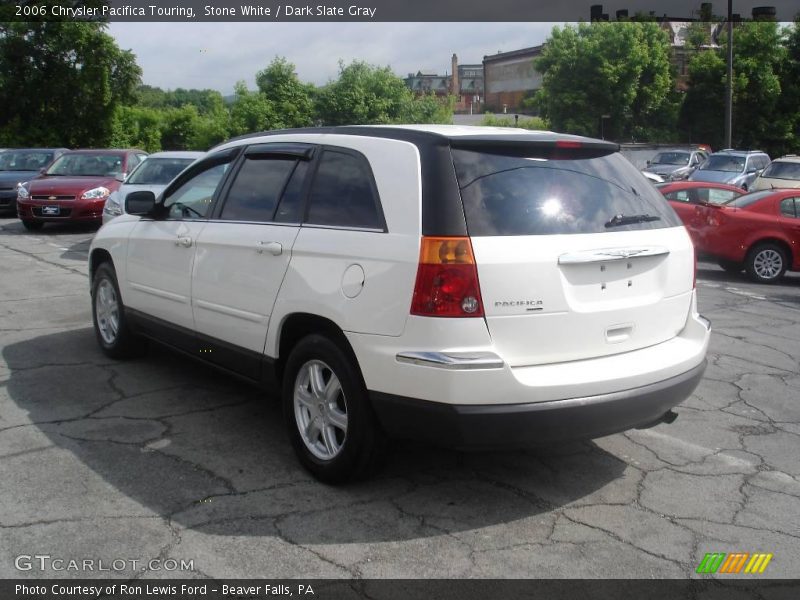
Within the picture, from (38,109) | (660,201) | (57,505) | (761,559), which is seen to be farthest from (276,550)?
(38,109)

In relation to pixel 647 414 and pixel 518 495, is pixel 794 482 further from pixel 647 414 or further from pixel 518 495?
pixel 518 495

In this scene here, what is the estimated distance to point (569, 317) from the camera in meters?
3.80

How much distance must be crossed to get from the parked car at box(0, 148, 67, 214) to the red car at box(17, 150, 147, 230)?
2.80 m

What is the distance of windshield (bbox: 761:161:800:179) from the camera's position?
72.0 feet

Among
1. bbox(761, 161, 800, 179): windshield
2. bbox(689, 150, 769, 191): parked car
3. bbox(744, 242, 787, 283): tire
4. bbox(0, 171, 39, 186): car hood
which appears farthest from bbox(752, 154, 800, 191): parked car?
bbox(0, 171, 39, 186): car hood

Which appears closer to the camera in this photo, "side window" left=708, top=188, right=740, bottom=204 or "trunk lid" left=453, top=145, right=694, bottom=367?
"trunk lid" left=453, top=145, right=694, bottom=367

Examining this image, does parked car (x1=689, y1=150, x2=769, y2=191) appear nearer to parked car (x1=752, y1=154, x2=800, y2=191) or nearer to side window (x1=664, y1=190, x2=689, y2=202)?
parked car (x1=752, y1=154, x2=800, y2=191)

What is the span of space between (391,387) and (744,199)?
449 inches

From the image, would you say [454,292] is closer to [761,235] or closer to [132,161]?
[761,235]

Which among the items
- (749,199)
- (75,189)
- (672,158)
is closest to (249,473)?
(749,199)

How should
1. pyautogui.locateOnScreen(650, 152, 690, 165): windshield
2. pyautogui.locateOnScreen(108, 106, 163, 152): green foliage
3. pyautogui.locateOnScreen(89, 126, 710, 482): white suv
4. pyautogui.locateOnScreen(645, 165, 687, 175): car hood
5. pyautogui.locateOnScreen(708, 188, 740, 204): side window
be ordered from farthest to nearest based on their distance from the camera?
pyautogui.locateOnScreen(108, 106, 163, 152): green foliage < pyautogui.locateOnScreen(650, 152, 690, 165): windshield < pyautogui.locateOnScreen(645, 165, 687, 175): car hood < pyautogui.locateOnScreen(708, 188, 740, 204): side window < pyautogui.locateOnScreen(89, 126, 710, 482): white suv

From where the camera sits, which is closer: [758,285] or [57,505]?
[57,505]

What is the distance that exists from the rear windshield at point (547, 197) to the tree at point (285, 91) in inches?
1357

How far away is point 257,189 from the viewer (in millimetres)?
4902
